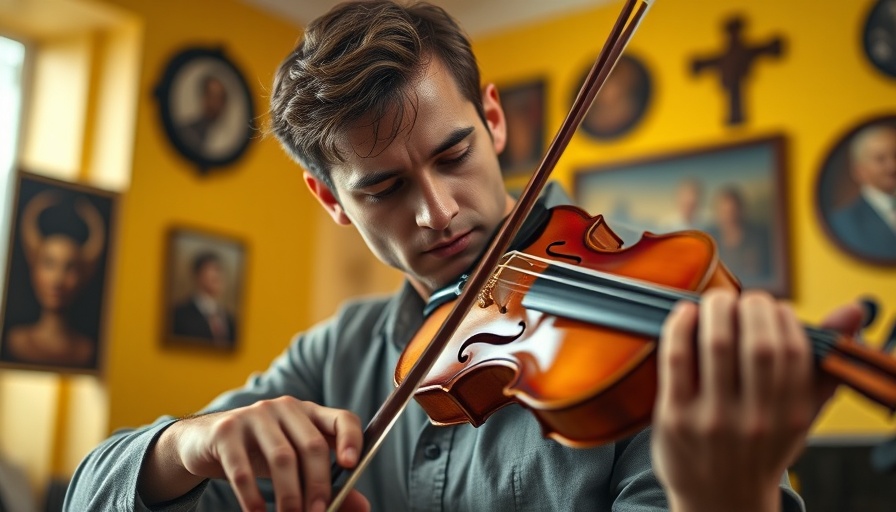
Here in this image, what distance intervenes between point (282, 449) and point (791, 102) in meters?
3.01

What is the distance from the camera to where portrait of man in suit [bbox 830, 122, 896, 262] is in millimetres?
2924

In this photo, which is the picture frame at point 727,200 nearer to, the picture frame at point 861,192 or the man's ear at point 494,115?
the picture frame at point 861,192

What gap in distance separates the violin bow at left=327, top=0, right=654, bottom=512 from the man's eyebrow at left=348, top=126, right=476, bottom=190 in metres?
0.18

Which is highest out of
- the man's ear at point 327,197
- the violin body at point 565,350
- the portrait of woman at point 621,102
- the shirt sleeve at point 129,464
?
the portrait of woman at point 621,102

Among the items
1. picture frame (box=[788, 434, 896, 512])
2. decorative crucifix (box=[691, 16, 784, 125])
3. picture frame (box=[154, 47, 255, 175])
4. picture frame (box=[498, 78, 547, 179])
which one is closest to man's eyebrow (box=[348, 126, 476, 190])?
picture frame (box=[788, 434, 896, 512])

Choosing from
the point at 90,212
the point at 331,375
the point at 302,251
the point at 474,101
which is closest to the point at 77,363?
the point at 90,212

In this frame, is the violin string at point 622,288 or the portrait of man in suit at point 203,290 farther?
the portrait of man in suit at point 203,290

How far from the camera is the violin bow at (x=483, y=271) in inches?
27.1

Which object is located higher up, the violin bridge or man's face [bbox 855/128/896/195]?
man's face [bbox 855/128/896/195]

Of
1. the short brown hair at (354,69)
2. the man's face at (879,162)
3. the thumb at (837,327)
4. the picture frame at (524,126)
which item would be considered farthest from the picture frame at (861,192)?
the thumb at (837,327)

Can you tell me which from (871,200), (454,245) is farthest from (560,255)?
(871,200)

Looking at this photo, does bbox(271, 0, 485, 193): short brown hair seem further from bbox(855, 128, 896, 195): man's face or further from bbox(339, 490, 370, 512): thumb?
bbox(855, 128, 896, 195): man's face

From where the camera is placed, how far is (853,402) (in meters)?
2.92

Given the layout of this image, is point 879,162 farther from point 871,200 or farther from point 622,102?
point 622,102
